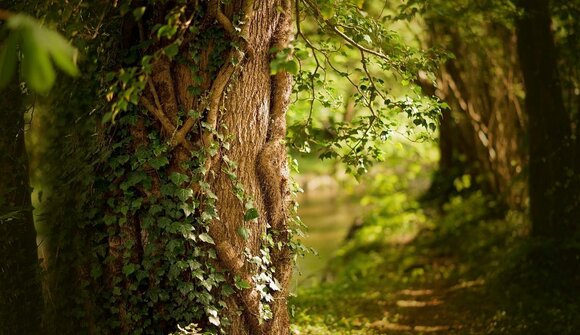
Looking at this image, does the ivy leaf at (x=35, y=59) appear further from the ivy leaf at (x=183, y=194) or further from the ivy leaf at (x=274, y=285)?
the ivy leaf at (x=274, y=285)

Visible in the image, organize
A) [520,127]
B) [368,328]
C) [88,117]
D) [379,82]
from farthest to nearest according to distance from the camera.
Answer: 1. [520,127]
2. [368,328]
3. [379,82]
4. [88,117]

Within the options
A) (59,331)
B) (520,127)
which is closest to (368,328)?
(59,331)

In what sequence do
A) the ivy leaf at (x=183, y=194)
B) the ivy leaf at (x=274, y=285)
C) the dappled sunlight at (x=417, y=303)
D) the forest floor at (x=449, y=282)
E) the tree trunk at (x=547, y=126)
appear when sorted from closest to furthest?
the ivy leaf at (x=183, y=194) → the ivy leaf at (x=274, y=285) → the forest floor at (x=449, y=282) → the tree trunk at (x=547, y=126) → the dappled sunlight at (x=417, y=303)

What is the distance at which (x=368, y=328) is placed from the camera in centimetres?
637

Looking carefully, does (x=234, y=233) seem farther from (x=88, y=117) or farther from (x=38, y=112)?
(x=38, y=112)

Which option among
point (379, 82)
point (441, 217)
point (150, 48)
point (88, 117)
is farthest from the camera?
point (441, 217)

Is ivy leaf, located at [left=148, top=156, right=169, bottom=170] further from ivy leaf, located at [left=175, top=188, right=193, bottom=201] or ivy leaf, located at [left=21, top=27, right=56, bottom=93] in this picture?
ivy leaf, located at [left=21, top=27, right=56, bottom=93]

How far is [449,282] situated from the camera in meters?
8.44

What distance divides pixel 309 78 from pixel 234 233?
1.57 meters

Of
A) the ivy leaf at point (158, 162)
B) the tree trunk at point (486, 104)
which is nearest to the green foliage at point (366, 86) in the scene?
the ivy leaf at point (158, 162)

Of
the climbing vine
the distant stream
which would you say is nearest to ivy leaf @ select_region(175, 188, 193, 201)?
the climbing vine

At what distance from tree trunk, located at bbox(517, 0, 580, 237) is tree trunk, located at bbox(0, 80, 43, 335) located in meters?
5.08

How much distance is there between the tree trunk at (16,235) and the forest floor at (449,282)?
7.68 ft

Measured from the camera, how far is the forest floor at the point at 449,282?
628 cm
